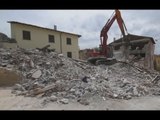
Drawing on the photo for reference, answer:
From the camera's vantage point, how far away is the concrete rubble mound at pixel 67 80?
5.95m

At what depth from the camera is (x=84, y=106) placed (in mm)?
5004

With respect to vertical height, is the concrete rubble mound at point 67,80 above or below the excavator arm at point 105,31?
below

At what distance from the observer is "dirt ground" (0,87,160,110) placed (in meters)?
4.84

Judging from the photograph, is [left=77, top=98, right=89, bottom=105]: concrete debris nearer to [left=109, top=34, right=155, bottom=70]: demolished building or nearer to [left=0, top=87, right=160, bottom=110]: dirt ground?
[left=0, top=87, right=160, bottom=110]: dirt ground

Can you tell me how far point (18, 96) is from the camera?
592 centimetres

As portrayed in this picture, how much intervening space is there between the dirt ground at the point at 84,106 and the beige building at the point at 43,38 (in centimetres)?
858

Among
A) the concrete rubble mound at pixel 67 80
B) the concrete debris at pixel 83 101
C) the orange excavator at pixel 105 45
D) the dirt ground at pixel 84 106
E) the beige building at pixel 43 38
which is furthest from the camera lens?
the beige building at pixel 43 38

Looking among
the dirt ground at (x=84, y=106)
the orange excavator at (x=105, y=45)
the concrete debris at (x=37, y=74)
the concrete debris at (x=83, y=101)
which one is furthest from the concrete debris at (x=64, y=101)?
the orange excavator at (x=105, y=45)

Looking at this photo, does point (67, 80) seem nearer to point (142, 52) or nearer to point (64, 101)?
point (64, 101)

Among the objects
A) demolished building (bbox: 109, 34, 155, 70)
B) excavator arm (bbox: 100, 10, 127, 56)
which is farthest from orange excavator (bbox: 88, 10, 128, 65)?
demolished building (bbox: 109, 34, 155, 70)

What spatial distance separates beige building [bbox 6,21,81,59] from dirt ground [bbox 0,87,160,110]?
8579mm

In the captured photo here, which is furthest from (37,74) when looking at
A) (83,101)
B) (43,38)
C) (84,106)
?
(43,38)

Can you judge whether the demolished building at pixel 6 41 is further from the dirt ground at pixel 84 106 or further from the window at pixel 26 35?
the dirt ground at pixel 84 106

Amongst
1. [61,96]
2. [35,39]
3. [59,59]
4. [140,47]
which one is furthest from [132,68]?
[35,39]
